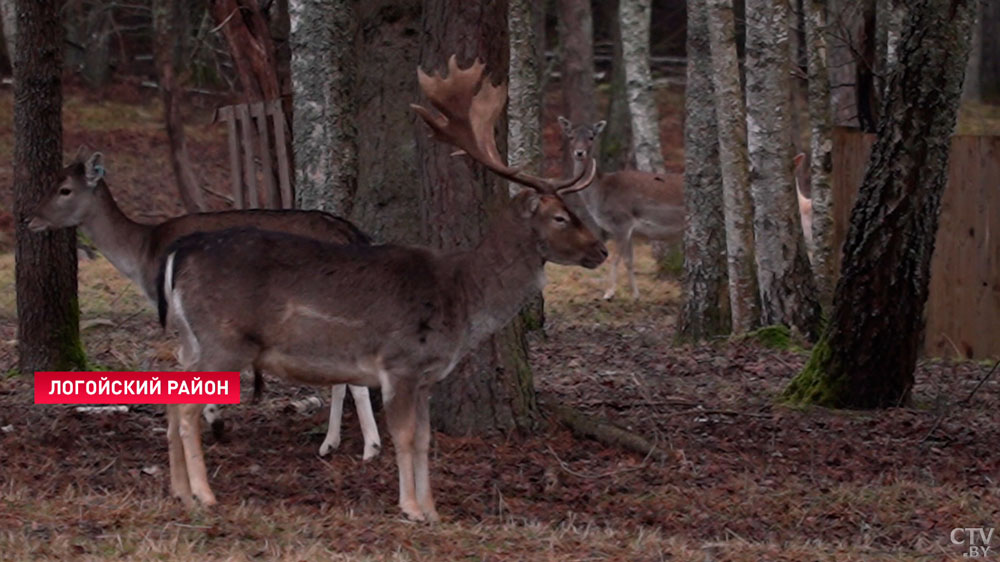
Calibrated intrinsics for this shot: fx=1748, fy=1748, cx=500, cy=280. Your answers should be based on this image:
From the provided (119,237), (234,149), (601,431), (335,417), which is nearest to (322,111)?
(119,237)

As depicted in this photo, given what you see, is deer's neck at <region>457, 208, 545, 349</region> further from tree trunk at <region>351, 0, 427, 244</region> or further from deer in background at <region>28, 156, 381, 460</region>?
tree trunk at <region>351, 0, 427, 244</region>

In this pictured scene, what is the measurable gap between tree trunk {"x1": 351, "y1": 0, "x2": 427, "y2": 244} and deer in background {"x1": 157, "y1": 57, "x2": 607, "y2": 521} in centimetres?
237

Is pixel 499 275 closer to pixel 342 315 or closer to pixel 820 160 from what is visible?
pixel 342 315

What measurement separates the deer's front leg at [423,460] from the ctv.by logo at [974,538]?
Answer: 227cm

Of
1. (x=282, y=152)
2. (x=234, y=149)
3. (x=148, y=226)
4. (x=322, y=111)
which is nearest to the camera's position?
(x=148, y=226)

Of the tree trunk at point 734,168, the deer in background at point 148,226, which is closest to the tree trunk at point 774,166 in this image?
the tree trunk at point 734,168

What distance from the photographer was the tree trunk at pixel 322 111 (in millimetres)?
11531

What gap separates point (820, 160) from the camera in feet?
52.9

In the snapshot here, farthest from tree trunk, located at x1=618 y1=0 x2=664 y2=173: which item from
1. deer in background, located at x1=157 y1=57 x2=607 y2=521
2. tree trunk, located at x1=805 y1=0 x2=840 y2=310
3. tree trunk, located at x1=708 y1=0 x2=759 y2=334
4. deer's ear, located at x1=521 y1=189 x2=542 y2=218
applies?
deer in background, located at x1=157 y1=57 x2=607 y2=521

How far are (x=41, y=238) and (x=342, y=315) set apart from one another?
428cm

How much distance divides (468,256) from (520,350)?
4.70 ft

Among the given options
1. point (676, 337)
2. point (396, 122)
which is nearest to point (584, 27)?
point (676, 337)

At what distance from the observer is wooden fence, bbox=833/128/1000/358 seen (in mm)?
13852

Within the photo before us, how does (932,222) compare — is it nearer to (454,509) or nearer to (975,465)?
(975,465)
